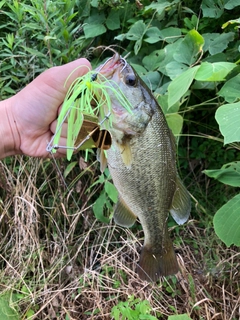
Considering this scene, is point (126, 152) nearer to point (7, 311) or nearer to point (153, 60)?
point (153, 60)

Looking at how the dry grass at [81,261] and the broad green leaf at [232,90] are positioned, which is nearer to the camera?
the broad green leaf at [232,90]

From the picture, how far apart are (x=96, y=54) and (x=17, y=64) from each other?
0.51 meters

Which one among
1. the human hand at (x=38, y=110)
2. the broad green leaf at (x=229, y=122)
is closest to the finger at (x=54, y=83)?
the human hand at (x=38, y=110)

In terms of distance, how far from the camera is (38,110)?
1.59 meters

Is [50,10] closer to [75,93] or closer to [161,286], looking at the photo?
[75,93]

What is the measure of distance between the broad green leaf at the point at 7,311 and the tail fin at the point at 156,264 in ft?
3.31

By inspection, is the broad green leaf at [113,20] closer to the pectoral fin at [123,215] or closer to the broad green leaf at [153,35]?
the broad green leaf at [153,35]

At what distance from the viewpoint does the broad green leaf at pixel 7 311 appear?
6.90 ft

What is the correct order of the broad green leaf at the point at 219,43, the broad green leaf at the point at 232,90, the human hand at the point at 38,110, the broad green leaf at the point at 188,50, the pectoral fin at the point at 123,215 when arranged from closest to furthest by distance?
the pectoral fin at the point at 123,215, the human hand at the point at 38,110, the broad green leaf at the point at 232,90, the broad green leaf at the point at 188,50, the broad green leaf at the point at 219,43

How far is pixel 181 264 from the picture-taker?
210 centimetres

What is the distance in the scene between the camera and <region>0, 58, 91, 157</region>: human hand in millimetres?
1501

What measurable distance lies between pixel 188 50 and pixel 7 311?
174cm

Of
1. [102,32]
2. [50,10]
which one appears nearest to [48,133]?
[50,10]

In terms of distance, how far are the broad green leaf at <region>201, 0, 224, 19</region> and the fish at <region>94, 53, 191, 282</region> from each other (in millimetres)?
1177
